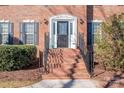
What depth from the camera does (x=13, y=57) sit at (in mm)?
16625

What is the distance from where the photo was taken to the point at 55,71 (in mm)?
15633

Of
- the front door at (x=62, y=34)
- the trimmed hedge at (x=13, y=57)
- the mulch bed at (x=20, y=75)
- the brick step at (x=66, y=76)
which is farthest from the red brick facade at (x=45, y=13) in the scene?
the brick step at (x=66, y=76)

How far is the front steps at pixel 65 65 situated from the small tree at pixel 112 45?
1.19 metres

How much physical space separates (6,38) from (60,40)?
11.1ft

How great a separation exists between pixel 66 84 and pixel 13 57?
423 cm

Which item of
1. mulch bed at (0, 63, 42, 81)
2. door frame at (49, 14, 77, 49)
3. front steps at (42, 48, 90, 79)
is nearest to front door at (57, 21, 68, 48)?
door frame at (49, 14, 77, 49)

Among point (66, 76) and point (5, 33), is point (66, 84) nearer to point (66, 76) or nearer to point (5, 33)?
point (66, 76)

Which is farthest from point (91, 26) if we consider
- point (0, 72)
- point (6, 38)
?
point (0, 72)

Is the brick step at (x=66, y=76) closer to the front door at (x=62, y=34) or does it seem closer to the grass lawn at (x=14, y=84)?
the grass lawn at (x=14, y=84)

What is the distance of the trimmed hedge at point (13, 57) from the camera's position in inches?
646

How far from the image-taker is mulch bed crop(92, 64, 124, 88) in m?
13.1

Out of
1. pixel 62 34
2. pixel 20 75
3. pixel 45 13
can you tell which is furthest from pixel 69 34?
pixel 20 75

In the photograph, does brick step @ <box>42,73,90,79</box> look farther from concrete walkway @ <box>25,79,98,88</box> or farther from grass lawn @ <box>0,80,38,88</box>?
grass lawn @ <box>0,80,38,88</box>

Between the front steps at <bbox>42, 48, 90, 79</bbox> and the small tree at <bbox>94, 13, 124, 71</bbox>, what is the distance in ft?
3.92
